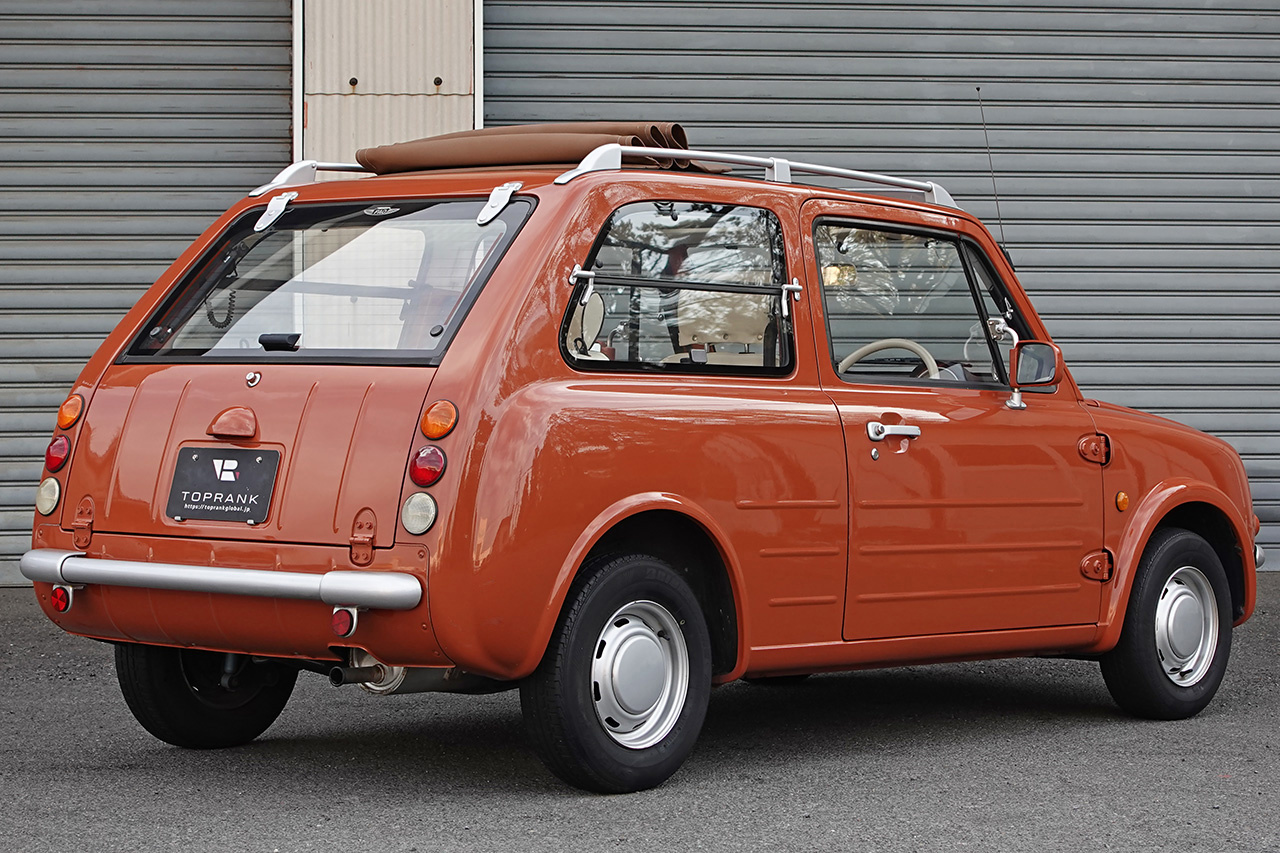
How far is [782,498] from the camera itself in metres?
5.19

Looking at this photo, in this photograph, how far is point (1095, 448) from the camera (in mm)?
6172

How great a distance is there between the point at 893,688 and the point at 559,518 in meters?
3.16

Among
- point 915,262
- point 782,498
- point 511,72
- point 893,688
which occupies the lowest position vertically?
point 893,688

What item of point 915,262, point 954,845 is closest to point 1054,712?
point 915,262

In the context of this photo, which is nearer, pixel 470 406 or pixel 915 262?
pixel 470 406

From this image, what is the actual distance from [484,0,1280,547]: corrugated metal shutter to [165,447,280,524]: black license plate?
6.49m

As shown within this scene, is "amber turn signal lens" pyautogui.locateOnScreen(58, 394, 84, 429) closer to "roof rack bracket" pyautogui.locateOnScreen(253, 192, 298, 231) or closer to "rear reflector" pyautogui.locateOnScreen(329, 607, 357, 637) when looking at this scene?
"roof rack bracket" pyautogui.locateOnScreen(253, 192, 298, 231)

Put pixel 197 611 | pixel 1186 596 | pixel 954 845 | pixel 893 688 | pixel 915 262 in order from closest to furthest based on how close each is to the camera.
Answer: pixel 954 845, pixel 197 611, pixel 915 262, pixel 1186 596, pixel 893 688

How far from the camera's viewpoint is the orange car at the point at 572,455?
14.8 ft

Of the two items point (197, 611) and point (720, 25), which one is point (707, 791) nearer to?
point (197, 611)

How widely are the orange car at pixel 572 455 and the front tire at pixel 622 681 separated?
0.01m

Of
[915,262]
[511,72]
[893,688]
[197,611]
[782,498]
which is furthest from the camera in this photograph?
[511,72]

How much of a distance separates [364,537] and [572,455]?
1.98ft

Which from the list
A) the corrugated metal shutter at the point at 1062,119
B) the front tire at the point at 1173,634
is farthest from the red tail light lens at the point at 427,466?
the corrugated metal shutter at the point at 1062,119
